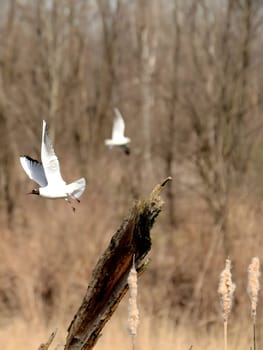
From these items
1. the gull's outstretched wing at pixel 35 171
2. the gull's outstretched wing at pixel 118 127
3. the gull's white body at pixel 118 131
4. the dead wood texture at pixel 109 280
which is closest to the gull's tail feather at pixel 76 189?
the gull's outstretched wing at pixel 35 171

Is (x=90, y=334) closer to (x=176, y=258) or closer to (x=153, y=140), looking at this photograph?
(x=176, y=258)

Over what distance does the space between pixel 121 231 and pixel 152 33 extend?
17.3m

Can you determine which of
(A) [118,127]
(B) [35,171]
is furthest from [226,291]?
(A) [118,127]

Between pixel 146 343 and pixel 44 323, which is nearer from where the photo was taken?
pixel 146 343

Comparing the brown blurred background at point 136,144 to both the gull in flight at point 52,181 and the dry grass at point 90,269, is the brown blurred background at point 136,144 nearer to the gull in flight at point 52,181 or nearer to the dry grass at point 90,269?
the dry grass at point 90,269

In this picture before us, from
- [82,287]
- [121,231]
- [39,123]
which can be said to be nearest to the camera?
[121,231]

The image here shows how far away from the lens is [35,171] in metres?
4.07

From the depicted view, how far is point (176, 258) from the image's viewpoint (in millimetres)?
10695

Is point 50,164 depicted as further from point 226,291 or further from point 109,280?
point 226,291

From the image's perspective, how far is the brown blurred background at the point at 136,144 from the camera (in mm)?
10172

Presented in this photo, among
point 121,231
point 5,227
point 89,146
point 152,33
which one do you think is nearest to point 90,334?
point 121,231

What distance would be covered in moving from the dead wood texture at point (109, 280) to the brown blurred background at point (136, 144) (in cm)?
616

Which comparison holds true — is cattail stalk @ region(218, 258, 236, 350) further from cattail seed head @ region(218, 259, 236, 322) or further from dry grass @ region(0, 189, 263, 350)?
dry grass @ region(0, 189, 263, 350)

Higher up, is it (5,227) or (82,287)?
(5,227)
